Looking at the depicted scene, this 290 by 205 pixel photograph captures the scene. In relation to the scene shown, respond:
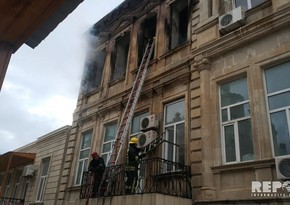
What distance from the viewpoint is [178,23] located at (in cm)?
1162

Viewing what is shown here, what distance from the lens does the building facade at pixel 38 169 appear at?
1348 cm

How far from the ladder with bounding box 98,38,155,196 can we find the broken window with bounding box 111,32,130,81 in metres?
2.14

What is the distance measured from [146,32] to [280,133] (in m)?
7.94

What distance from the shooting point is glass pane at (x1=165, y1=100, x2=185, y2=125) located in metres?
9.27

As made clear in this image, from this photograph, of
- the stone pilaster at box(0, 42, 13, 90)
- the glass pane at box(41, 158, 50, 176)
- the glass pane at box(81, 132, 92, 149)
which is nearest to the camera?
the stone pilaster at box(0, 42, 13, 90)

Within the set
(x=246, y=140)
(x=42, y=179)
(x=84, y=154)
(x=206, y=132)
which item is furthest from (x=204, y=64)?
(x=42, y=179)

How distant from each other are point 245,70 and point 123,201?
4.58 meters

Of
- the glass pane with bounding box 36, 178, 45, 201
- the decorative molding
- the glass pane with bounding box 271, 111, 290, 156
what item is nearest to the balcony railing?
the glass pane with bounding box 271, 111, 290, 156

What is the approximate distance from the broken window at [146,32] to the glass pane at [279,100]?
6655 millimetres

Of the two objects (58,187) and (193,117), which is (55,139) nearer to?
(58,187)

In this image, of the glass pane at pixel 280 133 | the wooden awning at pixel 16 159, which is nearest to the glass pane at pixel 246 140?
the glass pane at pixel 280 133

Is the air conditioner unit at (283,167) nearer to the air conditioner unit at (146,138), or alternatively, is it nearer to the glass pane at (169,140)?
the glass pane at (169,140)

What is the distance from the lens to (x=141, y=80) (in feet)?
34.7

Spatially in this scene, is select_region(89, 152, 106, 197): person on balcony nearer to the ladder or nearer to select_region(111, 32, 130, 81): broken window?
the ladder
